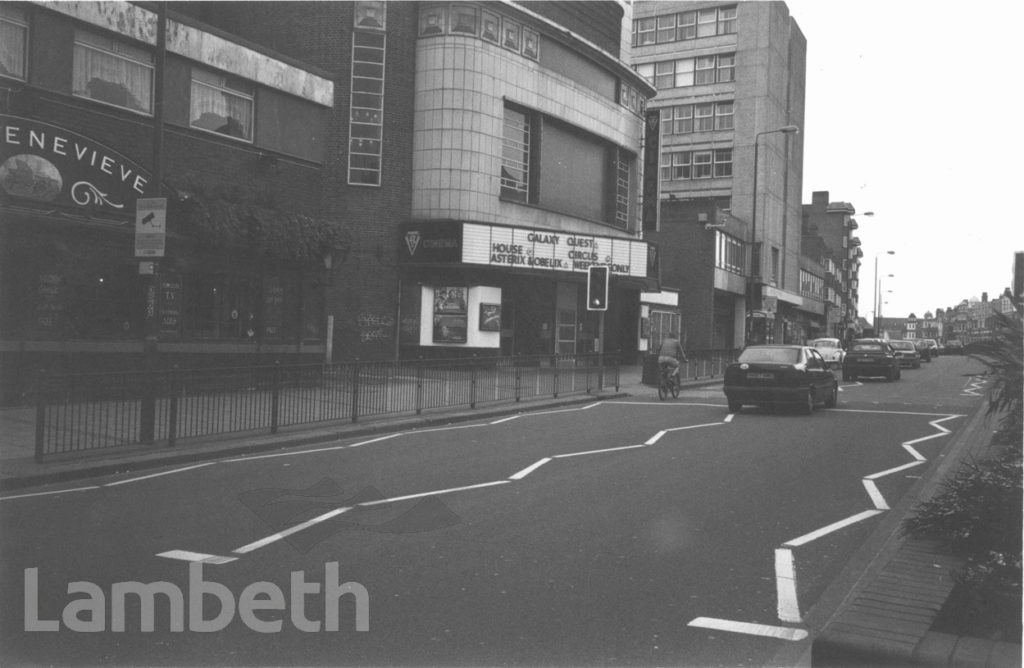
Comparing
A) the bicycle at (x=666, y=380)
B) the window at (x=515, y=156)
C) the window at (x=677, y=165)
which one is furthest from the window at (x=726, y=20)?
the bicycle at (x=666, y=380)

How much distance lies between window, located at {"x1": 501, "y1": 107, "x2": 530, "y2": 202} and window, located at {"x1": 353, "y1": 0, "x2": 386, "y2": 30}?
18.1 feet

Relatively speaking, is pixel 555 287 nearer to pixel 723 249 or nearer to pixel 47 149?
pixel 723 249

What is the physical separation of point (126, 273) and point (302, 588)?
13.2 metres

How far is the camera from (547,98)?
106ft

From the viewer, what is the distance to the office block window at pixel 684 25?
2296 inches

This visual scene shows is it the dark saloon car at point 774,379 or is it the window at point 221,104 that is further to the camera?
the window at point 221,104

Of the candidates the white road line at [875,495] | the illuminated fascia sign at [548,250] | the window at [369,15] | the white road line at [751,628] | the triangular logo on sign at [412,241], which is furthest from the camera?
the illuminated fascia sign at [548,250]

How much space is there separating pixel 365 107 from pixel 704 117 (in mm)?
36537

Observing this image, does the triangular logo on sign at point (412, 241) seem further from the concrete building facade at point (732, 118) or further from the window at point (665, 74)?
the window at point (665, 74)

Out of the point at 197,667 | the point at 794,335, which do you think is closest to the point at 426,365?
the point at 197,667

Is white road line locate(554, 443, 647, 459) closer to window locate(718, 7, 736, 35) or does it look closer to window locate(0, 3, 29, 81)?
window locate(0, 3, 29, 81)

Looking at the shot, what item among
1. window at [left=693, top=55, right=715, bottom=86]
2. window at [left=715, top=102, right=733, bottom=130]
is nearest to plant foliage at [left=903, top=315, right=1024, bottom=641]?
window at [left=715, top=102, right=733, bottom=130]

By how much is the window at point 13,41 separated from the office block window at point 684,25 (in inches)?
1964

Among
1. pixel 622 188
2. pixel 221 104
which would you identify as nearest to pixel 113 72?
pixel 221 104
